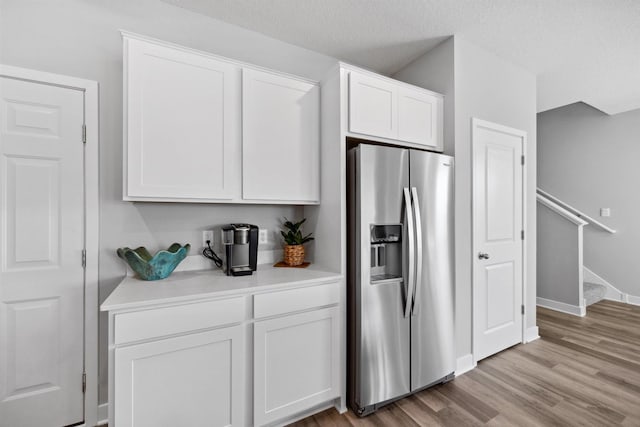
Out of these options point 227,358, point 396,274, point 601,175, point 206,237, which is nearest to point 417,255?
point 396,274

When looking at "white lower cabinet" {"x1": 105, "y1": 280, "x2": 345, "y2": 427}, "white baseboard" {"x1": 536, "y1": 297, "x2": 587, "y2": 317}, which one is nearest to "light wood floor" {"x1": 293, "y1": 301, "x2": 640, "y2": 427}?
"white lower cabinet" {"x1": 105, "y1": 280, "x2": 345, "y2": 427}

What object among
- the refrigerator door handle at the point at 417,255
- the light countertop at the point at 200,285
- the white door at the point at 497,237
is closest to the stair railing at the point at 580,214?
the white door at the point at 497,237

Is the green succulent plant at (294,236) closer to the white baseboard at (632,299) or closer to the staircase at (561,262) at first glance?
the staircase at (561,262)

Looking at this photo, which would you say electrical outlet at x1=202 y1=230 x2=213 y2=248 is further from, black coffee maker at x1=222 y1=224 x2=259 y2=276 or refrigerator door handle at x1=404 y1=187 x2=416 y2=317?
refrigerator door handle at x1=404 y1=187 x2=416 y2=317

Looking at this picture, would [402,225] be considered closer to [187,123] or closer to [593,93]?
[187,123]

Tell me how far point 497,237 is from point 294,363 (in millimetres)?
2160

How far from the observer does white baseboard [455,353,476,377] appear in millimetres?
2332

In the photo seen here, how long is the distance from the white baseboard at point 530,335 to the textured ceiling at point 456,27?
2658mm

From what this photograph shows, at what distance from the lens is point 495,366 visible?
2447 mm

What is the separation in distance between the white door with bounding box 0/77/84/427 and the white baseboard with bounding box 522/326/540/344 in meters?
3.68

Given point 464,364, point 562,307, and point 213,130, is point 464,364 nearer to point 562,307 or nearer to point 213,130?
point 562,307

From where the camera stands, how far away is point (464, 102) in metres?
2.43

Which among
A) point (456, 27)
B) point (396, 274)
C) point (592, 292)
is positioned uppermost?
point (456, 27)

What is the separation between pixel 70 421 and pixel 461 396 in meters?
2.52
